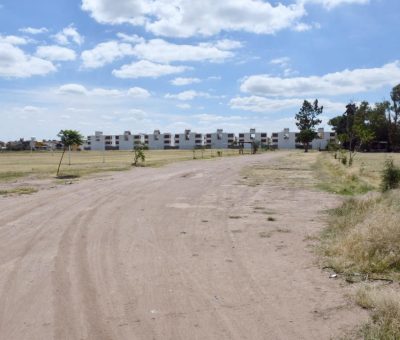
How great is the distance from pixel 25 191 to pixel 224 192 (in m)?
7.87

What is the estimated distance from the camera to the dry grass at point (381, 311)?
4.56m

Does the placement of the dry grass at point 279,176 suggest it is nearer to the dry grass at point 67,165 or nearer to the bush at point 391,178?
the bush at point 391,178

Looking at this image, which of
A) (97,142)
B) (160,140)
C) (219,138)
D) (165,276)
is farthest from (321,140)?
(165,276)

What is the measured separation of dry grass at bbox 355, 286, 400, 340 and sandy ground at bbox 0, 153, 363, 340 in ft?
0.66

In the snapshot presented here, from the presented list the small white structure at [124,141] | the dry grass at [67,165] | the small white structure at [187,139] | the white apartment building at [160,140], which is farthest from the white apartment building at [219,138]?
the dry grass at [67,165]

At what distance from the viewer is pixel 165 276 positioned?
Answer: 276 inches

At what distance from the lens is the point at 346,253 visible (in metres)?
7.64

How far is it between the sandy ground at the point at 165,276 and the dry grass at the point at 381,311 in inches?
7.9

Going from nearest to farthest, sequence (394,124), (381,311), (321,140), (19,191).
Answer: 1. (381,311)
2. (19,191)
3. (394,124)
4. (321,140)

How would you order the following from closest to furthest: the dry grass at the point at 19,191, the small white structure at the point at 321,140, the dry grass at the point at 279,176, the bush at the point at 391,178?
1. the bush at the point at 391,178
2. the dry grass at the point at 19,191
3. the dry grass at the point at 279,176
4. the small white structure at the point at 321,140

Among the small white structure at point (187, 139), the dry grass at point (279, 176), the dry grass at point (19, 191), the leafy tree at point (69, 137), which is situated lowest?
the dry grass at point (19, 191)

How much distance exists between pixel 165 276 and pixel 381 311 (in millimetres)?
3085

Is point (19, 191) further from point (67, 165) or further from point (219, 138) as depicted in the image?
point (219, 138)

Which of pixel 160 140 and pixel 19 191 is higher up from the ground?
pixel 160 140
